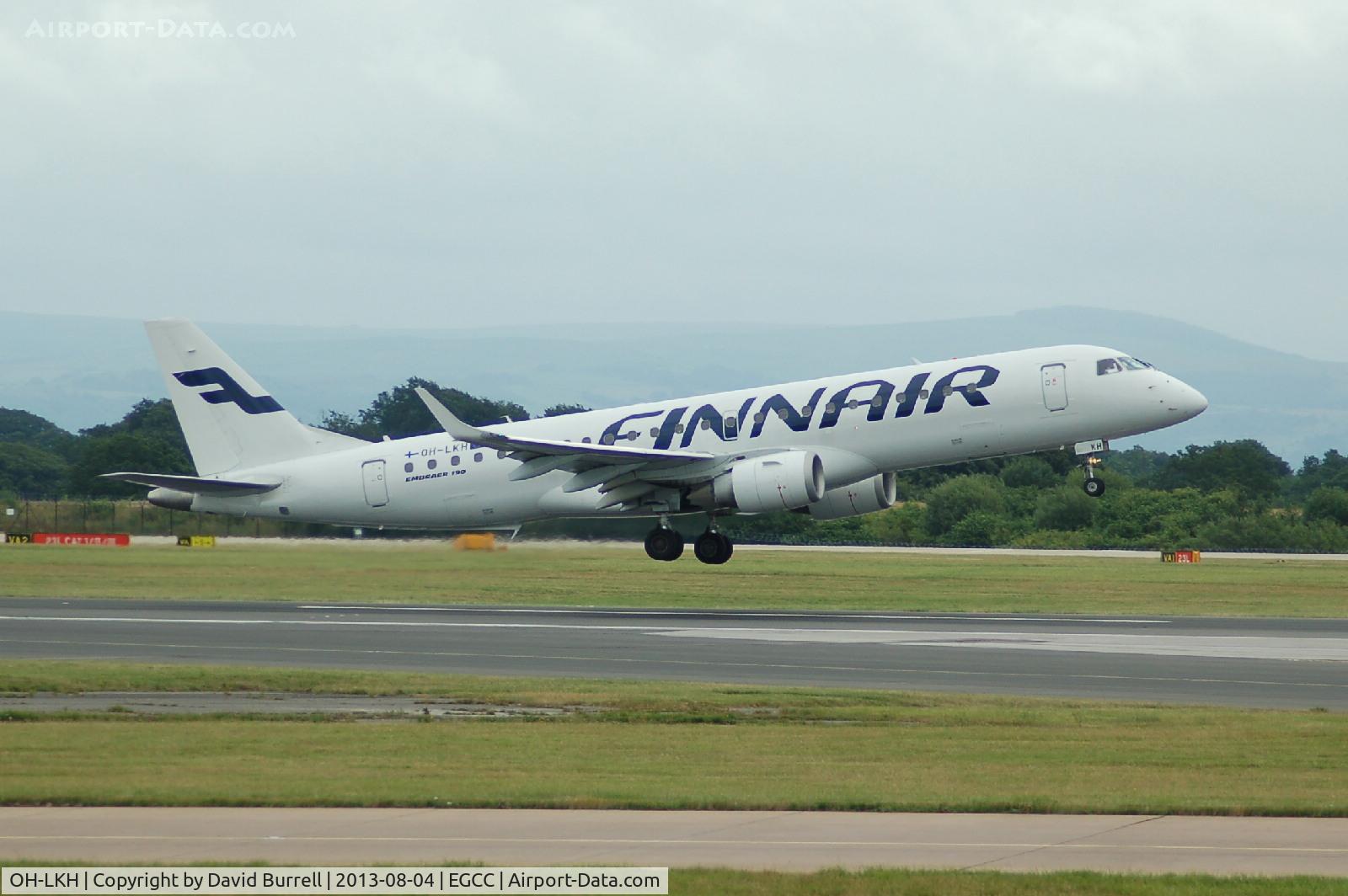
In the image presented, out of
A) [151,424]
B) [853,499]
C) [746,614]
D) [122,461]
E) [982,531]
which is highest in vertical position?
[151,424]

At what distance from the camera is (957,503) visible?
3031 inches

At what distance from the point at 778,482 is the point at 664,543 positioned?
430 cm

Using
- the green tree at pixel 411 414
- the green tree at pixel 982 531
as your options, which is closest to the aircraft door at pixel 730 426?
the green tree at pixel 982 531

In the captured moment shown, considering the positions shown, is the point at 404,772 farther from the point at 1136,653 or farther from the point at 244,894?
the point at 1136,653

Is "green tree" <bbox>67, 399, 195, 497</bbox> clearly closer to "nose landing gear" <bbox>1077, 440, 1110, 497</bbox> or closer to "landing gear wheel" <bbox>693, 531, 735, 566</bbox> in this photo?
"landing gear wheel" <bbox>693, 531, 735, 566</bbox>

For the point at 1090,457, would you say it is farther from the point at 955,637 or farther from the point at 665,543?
the point at 665,543

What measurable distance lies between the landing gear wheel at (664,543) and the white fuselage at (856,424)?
1.06 meters

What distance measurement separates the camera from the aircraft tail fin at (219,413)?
45.4 metres

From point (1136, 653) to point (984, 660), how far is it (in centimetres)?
311

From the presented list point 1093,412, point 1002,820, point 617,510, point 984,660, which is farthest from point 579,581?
point 1002,820

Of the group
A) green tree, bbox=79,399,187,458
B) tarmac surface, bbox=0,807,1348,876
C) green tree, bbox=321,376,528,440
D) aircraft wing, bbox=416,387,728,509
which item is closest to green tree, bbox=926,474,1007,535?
green tree, bbox=321,376,528,440

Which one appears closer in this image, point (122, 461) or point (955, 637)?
point (955, 637)

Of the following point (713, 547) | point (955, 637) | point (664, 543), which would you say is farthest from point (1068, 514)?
point (955, 637)

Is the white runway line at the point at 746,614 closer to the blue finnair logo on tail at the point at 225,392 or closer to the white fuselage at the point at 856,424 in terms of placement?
the white fuselage at the point at 856,424
